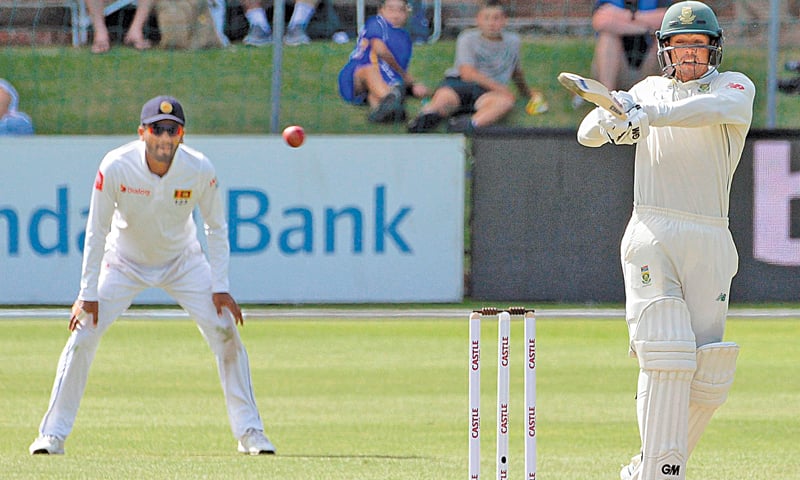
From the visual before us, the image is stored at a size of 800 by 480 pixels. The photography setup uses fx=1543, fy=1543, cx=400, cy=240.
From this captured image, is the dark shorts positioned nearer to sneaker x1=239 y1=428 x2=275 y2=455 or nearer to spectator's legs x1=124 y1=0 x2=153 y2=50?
spectator's legs x1=124 y1=0 x2=153 y2=50

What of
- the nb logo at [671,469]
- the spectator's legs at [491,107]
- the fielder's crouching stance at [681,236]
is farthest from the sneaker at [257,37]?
the nb logo at [671,469]

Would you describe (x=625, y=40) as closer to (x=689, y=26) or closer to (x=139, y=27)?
(x=139, y=27)

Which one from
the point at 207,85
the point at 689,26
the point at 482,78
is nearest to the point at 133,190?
the point at 689,26

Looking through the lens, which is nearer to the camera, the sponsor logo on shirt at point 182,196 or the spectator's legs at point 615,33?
the sponsor logo on shirt at point 182,196

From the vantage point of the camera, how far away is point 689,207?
218 inches

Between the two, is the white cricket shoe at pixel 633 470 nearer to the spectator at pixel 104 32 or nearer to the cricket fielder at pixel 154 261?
the cricket fielder at pixel 154 261

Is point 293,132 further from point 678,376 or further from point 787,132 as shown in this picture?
point 678,376

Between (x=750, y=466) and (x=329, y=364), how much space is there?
462cm

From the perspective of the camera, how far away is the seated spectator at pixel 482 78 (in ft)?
52.5

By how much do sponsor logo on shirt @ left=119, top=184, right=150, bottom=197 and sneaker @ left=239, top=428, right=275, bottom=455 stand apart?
4.19 ft

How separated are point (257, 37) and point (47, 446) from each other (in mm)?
9179

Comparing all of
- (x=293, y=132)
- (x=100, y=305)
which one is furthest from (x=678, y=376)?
(x=293, y=132)

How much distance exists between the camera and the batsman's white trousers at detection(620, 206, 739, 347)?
5488 millimetres

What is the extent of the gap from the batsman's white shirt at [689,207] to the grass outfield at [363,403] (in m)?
1.28
